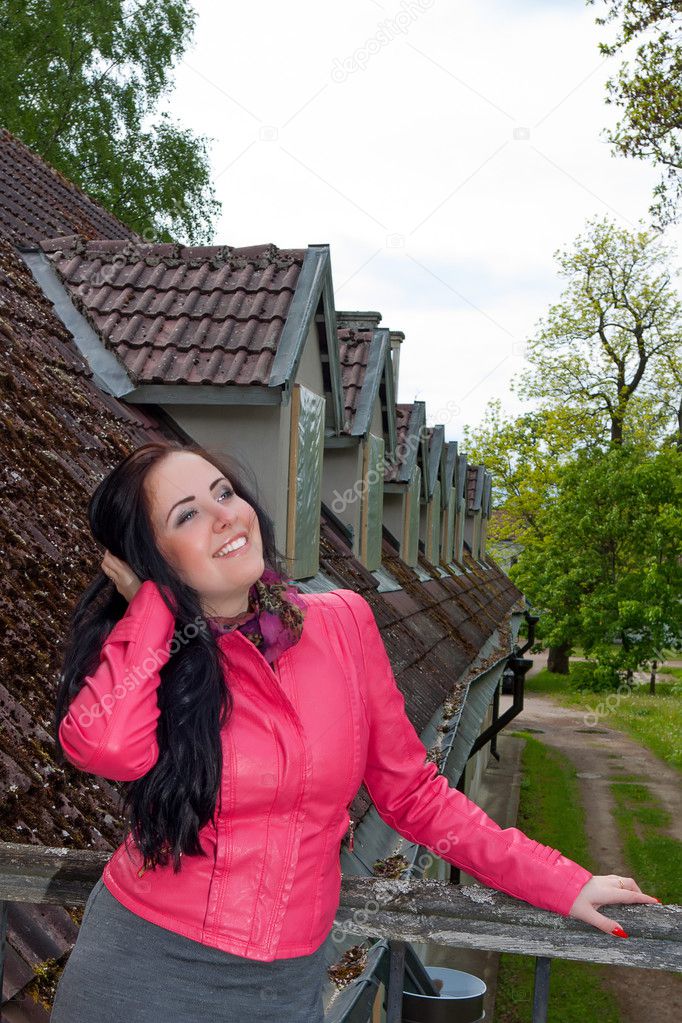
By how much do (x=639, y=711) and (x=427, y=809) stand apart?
33576mm

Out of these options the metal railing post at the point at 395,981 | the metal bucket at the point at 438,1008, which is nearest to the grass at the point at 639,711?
the metal bucket at the point at 438,1008

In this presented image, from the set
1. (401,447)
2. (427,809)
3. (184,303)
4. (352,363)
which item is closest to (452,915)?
(427,809)

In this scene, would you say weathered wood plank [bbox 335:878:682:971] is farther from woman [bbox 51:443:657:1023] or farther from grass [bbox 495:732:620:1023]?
grass [bbox 495:732:620:1023]

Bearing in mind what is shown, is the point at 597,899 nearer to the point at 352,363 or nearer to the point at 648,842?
the point at 352,363

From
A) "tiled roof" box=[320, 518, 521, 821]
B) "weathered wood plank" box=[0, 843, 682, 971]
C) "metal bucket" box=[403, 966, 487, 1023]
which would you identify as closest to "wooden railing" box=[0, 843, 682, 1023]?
"weathered wood plank" box=[0, 843, 682, 971]

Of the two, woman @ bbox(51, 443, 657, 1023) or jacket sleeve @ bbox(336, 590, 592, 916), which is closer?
woman @ bbox(51, 443, 657, 1023)

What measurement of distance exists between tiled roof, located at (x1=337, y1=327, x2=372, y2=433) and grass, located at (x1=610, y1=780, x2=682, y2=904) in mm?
8889

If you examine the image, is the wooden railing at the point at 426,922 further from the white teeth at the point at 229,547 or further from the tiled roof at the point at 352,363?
the tiled roof at the point at 352,363

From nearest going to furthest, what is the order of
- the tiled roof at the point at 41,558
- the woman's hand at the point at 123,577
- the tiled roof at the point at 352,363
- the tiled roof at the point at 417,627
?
the woman's hand at the point at 123,577
the tiled roof at the point at 41,558
the tiled roof at the point at 417,627
the tiled roof at the point at 352,363

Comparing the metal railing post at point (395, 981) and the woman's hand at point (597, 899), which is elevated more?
the woman's hand at point (597, 899)

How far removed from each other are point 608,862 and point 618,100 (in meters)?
11.1

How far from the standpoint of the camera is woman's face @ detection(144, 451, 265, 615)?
176 cm

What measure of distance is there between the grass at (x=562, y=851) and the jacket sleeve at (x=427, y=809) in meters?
4.18

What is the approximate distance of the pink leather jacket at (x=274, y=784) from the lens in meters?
1.57
